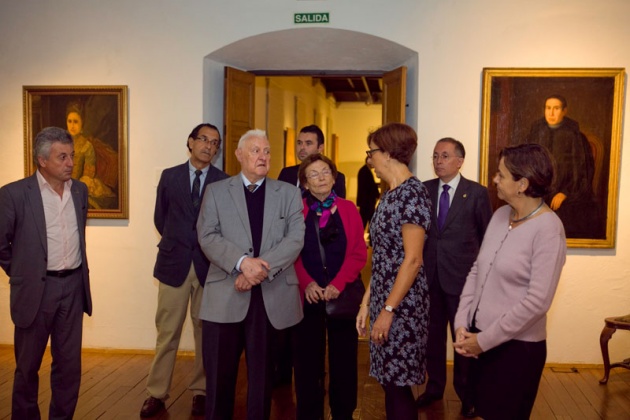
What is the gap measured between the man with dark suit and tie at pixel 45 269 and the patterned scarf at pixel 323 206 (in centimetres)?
141

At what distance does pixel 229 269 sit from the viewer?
3285mm

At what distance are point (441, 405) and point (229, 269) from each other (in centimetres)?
216

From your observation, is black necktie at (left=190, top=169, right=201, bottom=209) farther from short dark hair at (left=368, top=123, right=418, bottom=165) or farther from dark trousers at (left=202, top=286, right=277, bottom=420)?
short dark hair at (left=368, top=123, right=418, bottom=165)

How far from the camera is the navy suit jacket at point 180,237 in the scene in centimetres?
421

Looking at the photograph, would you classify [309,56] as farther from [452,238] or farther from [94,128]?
[452,238]

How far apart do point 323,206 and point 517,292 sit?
1.50 metres

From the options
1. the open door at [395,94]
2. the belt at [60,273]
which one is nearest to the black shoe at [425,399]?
the open door at [395,94]

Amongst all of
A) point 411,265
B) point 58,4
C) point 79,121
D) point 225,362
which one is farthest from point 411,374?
point 58,4

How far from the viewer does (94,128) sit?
18.8ft

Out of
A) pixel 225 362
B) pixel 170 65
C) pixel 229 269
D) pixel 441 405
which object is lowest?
pixel 441 405

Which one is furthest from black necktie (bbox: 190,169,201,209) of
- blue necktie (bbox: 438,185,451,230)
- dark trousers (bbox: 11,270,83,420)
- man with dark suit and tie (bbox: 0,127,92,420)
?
blue necktie (bbox: 438,185,451,230)

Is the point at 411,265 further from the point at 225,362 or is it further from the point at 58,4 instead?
the point at 58,4

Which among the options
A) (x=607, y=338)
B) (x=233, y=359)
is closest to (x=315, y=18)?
(x=233, y=359)

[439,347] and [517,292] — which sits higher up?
[517,292]
